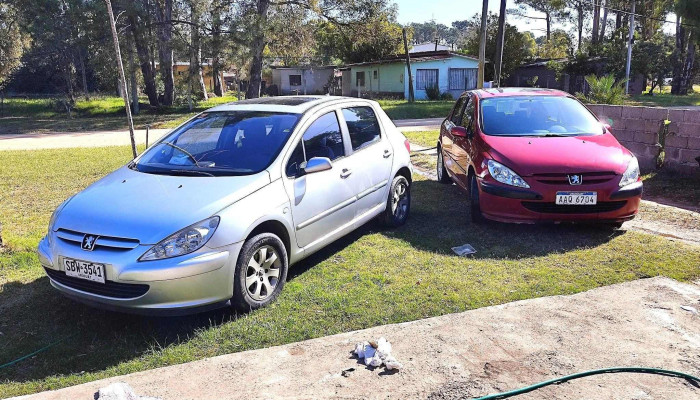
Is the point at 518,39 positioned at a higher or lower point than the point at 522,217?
higher

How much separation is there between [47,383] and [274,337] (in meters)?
1.44

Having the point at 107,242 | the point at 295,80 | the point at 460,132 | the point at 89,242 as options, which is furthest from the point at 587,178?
the point at 295,80

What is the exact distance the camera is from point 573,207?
18.7ft

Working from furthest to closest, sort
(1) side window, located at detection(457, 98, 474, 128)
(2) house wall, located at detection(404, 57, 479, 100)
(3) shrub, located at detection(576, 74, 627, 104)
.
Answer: (2) house wall, located at detection(404, 57, 479, 100)
(3) shrub, located at detection(576, 74, 627, 104)
(1) side window, located at detection(457, 98, 474, 128)

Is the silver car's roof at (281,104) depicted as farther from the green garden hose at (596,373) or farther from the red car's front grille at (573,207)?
the green garden hose at (596,373)

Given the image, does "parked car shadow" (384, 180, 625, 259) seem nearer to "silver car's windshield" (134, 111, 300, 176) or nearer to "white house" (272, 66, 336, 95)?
"silver car's windshield" (134, 111, 300, 176)

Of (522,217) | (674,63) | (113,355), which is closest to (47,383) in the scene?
(113,355)

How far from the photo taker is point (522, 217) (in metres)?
5.84

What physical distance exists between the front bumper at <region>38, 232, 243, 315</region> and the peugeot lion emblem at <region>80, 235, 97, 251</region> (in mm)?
37

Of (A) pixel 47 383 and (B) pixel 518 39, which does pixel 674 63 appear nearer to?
(B) pixel 518 39

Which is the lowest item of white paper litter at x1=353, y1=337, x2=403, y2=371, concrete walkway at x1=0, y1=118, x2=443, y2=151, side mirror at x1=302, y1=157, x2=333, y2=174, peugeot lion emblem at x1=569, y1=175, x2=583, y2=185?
white paper litter at x1=353, y1=337, x2=403, y2=371

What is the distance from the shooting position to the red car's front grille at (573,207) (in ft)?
18.7

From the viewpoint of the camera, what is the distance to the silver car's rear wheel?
13.6 feet

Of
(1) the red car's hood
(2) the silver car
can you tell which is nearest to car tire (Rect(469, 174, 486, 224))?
(1) the red car's hood
